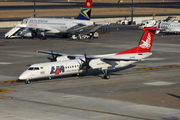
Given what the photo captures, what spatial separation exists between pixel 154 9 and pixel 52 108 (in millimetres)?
159287

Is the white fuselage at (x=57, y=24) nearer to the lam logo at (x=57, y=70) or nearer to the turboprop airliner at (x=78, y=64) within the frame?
the turboprop airliner at (x=78, y=64)

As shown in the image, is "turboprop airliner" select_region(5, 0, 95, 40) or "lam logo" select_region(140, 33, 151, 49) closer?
"lam logo" select_region(140, 33, 151, 49)

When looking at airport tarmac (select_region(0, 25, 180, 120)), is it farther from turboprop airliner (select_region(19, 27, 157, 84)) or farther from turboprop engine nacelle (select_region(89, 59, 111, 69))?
turboprop engine nacelle (select_region(89, 59, 111, 69))

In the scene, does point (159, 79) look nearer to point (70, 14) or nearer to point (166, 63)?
point (166, 63)

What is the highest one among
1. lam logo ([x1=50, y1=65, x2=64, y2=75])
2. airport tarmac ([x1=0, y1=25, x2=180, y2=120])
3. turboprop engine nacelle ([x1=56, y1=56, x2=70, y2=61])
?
turboprop engine nacelle ([x1=56, y1=56, x2=70, y2=61])

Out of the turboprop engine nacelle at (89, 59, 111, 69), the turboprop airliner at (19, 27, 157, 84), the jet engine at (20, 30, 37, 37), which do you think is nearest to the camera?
the turboprop airliner at (19, 27, 157, 84)

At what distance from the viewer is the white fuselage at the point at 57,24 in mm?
87062

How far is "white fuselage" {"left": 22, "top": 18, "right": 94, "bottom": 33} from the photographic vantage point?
3428 inches

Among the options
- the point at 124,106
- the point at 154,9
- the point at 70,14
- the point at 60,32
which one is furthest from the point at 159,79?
the point at 154,9

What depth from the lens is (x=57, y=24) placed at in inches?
3472

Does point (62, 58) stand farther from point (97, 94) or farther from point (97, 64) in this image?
point (97, 94)

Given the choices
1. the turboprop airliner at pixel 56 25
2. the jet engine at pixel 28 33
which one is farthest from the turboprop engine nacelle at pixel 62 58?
the jet engine at pixel 28 33

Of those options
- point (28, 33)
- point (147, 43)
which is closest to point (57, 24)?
point (28, 33)

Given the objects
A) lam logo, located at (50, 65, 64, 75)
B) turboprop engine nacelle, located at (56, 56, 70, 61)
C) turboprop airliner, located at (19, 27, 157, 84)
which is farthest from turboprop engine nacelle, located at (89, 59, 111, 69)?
turboprop engine nacelle, located at (56, 56, 70, 61)
